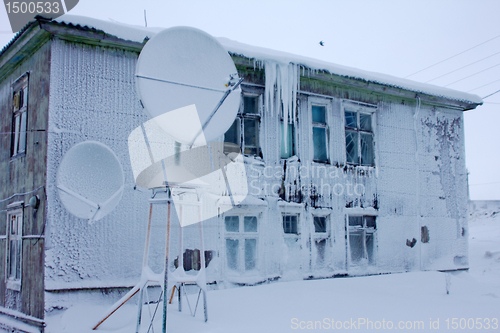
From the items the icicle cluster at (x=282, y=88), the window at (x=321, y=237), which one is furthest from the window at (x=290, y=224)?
the icicle cluster at (x=282, y=88)

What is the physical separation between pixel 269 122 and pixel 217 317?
3.93 metres

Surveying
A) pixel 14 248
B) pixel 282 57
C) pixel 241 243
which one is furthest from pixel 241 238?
pixel 14 248

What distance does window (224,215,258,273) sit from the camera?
7.25 metres

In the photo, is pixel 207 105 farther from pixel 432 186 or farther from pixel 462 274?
pixel 462 274

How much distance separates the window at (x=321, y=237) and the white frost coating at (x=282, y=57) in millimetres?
2952

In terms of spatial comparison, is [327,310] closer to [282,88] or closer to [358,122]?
[282,88]

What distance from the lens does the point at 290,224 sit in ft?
26.0

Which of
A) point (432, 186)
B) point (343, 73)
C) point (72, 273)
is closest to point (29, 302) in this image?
point (72, 273)

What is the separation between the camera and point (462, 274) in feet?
32.1

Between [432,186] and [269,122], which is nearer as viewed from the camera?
[269,122]

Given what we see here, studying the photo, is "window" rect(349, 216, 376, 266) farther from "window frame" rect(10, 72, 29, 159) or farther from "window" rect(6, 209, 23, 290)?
"window frame" rect(10, 72, 29, 159)

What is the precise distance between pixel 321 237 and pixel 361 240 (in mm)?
1131

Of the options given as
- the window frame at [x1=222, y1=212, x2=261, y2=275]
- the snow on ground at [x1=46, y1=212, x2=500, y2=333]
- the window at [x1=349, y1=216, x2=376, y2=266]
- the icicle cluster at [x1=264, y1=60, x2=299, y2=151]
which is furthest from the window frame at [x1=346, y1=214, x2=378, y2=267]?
the icicle cluster at [x1=264, y1=60, x2=299, y2=151]

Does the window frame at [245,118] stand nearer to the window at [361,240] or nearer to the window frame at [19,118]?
the window at [361,240]
